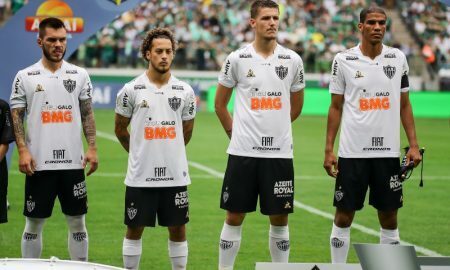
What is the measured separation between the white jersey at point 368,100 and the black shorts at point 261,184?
0.64 meters

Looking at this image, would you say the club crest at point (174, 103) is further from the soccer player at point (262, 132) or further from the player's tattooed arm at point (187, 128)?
the soccer player at point (262, 132)

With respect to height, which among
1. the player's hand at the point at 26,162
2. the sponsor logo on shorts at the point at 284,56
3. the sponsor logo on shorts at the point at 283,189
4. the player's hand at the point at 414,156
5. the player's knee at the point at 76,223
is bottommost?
the player's knee at the point at 76,223

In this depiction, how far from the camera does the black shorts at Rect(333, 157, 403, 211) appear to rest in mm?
9078

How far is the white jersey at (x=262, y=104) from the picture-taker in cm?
880

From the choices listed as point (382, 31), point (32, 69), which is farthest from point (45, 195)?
point (382, 31)

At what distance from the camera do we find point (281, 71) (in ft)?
29.0

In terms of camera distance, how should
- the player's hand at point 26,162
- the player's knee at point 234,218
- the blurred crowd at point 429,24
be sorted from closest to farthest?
the player's hand at point 26,162 < the player's knee at point 234,218 < the blurred crowd at point 429,24

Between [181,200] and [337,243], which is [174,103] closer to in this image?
[181,200]

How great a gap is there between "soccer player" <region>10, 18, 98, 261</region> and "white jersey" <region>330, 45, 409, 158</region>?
214 cm

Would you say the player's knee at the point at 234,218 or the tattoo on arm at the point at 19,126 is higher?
the tattoo on arm at the point at 19,126

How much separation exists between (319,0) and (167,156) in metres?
33.3

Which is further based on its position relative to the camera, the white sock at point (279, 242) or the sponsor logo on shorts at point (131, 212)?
the white sock at point (279, 242)

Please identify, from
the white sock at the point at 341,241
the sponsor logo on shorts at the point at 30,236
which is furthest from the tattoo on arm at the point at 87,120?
the white sock at the point at 341,241

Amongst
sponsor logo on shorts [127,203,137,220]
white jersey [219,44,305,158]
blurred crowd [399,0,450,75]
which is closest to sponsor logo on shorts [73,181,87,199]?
sponsor logo on shorts [127,203,137,220]
